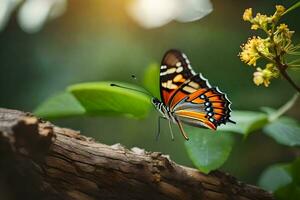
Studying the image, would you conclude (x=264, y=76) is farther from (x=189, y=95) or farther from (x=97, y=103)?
(x=97, y=103)

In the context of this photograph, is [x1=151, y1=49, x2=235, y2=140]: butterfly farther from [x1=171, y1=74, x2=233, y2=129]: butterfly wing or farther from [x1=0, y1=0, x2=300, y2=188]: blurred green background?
[x1=0, y1=0, x2=300, y2=188]: blurred green background

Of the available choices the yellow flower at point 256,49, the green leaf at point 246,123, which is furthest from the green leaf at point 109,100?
the yellow flower at point 256,49

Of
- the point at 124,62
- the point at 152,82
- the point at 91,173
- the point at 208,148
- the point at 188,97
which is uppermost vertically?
the point at 124,62

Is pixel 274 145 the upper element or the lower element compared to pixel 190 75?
upper

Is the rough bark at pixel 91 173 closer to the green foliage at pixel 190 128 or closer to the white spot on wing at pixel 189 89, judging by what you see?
the green foliage at pixel 190 128

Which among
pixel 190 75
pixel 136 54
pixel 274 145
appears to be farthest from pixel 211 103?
pixel 136 54

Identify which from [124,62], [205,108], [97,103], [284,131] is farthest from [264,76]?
[124,62]

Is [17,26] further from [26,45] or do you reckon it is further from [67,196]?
[67,196]
